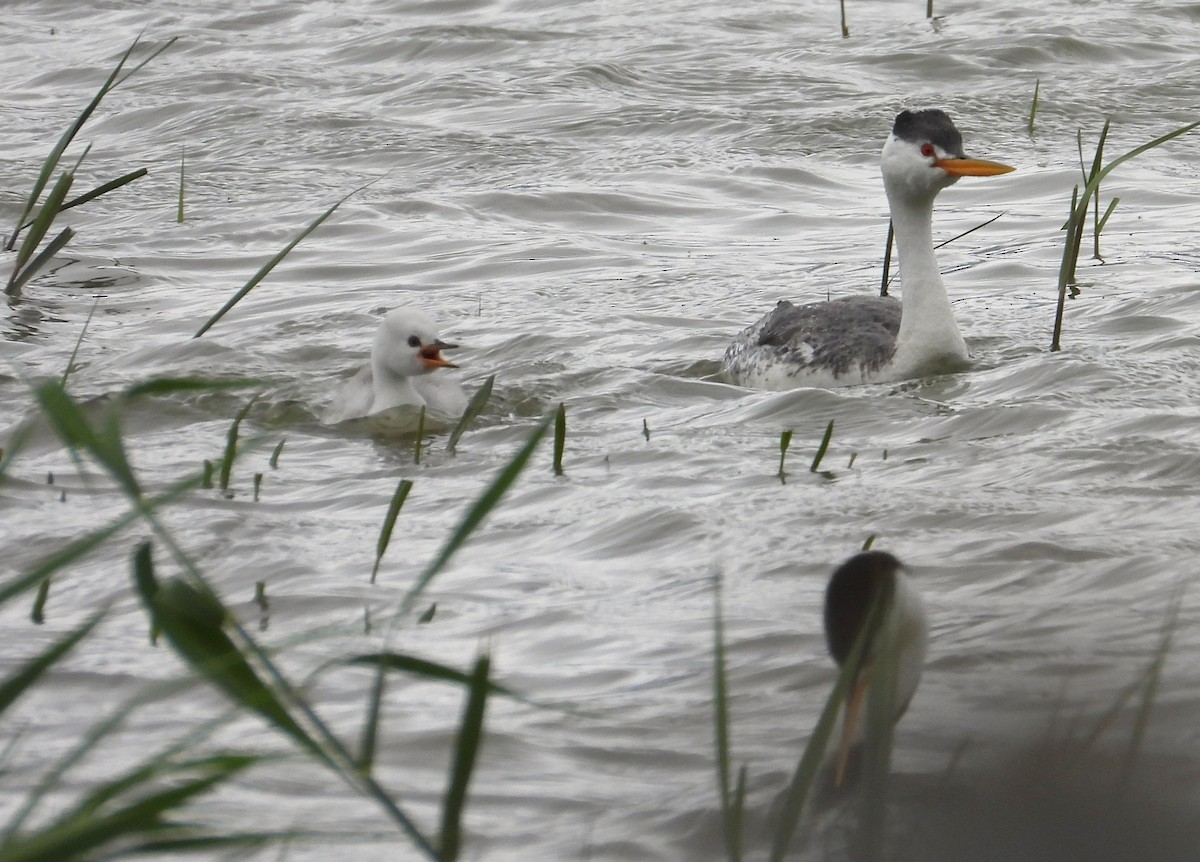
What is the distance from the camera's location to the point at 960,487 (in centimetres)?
543

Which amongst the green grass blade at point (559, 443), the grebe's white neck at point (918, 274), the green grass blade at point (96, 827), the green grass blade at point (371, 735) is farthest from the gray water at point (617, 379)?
the green grass blade at point (96, 827)

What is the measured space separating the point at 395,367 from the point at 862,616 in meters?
4.61

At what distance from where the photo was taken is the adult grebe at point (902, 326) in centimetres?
751

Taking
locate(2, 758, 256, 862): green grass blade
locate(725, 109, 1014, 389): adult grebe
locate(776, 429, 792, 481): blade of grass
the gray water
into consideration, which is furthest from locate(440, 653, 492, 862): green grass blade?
locate(725, 109, 1014, 389): adult grebe

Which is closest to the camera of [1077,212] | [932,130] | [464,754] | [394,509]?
[464,754]

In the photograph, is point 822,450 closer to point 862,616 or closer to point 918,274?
point 862,616

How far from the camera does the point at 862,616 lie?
3018mm

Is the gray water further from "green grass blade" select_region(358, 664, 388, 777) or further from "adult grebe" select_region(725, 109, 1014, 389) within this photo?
"green grass blade" select_region(358, 664, 388, 777)

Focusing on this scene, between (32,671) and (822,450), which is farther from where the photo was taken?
(822,450)

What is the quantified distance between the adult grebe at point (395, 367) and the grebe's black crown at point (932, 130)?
217cm

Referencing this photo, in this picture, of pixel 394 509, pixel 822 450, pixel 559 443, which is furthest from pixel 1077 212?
pixel 394 509

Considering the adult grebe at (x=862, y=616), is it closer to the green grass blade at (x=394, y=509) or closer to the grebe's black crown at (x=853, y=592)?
the grebe's black crown at (x=853, y=592)

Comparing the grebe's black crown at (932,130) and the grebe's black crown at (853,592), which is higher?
the grebe's black crown at (853,592)

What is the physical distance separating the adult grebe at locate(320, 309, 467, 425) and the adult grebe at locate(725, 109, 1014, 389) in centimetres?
136
